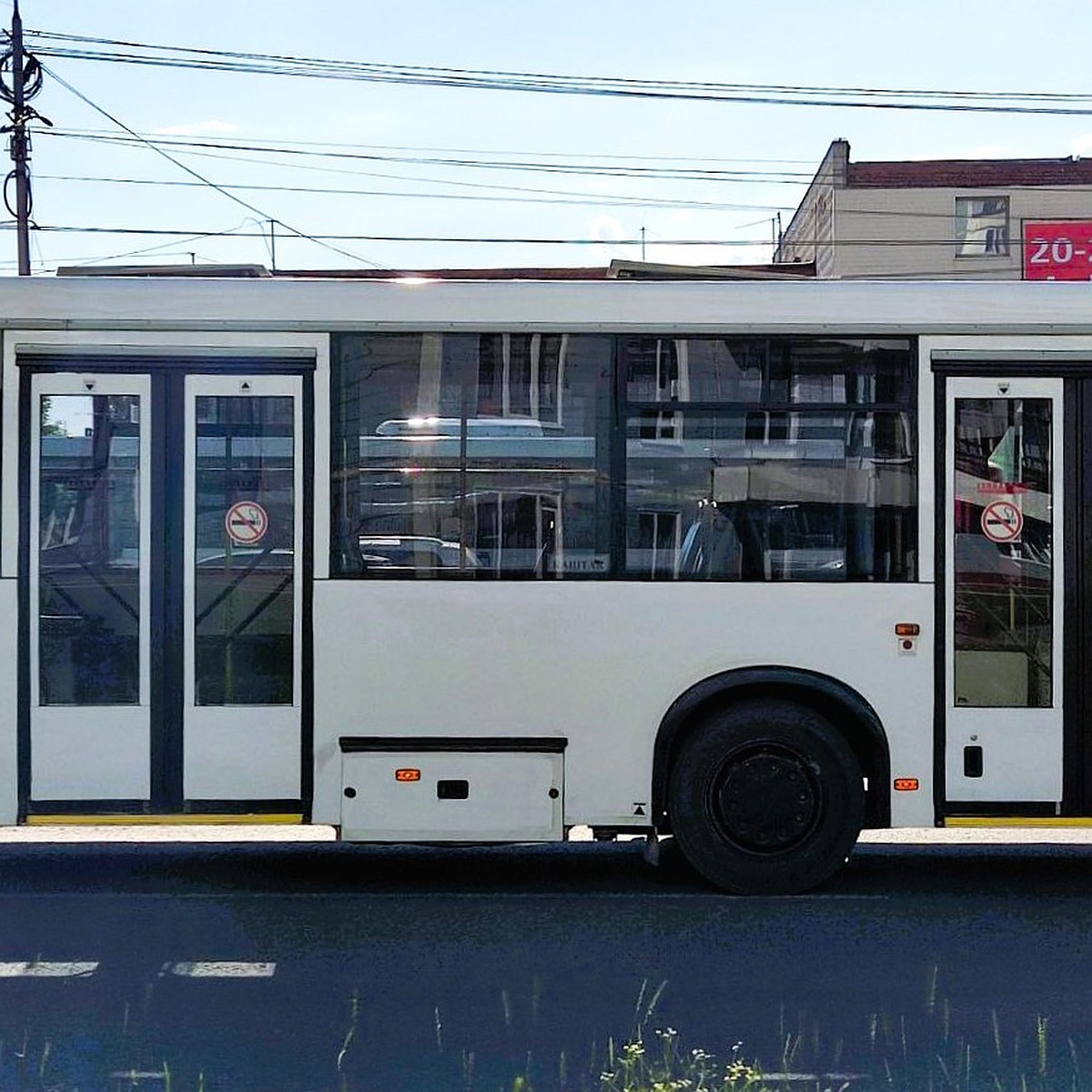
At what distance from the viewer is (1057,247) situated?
42844 millimetres

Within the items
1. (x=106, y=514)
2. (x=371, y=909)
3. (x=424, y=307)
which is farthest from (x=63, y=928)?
(x=424, y=307)

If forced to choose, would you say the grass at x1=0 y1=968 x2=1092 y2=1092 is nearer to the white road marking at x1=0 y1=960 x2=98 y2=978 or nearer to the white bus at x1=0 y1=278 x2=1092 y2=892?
the white road marking at x1=0 y1=960 x2=98 y2=978

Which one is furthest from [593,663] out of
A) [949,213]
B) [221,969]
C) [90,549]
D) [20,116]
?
[949,213]

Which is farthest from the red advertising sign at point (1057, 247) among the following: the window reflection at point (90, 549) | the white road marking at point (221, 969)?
the white road marking at point (221, 969)

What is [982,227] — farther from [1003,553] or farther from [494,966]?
[494,966]

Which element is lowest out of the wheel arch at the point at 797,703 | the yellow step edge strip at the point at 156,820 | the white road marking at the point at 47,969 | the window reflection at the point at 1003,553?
the white road marking at the point at 47,969

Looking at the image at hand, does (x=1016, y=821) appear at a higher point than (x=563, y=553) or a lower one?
lower

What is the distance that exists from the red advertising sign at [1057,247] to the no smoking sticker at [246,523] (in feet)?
123

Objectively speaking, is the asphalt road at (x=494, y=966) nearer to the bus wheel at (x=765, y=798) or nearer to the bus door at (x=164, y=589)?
the bus wheel at (x=765, y=798)

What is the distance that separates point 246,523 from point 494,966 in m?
2.55

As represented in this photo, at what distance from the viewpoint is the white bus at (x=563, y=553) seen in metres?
7.89

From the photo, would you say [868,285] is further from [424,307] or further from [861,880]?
[861,880]

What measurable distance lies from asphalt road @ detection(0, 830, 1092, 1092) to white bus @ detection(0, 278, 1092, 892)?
1.61ft

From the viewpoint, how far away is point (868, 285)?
8.04m
